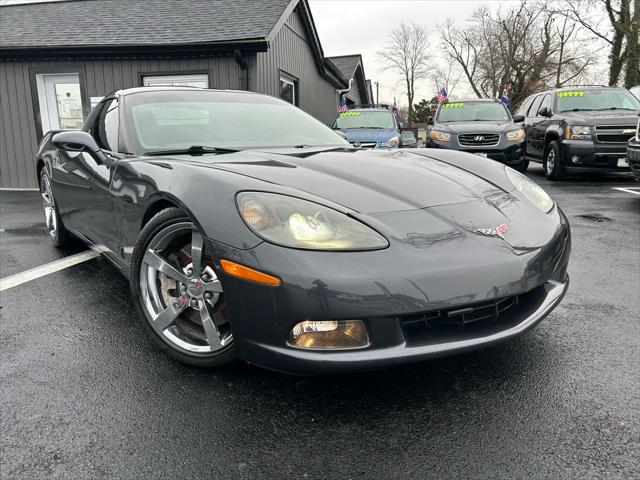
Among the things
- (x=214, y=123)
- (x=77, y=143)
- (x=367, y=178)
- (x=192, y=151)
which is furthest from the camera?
(x=214, y=123)

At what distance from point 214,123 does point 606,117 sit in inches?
301

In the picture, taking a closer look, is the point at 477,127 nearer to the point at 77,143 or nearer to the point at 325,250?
the point at 77,143

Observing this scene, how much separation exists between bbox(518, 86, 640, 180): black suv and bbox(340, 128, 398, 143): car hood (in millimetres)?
2884

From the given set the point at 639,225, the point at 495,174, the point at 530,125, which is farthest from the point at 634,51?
the point at 495,174

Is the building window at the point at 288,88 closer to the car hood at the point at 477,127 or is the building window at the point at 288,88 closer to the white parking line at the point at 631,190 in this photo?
the car hood at the point at 477,127

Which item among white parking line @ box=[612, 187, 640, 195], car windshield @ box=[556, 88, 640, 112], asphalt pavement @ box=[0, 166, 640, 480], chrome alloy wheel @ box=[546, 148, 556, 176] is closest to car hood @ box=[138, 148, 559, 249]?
asphalt pavement @ box=[0, 166, 640, 480]

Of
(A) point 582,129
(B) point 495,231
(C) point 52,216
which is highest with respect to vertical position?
(A) point 582,129

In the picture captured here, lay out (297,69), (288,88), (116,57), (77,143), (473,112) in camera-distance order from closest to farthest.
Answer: (77,143) → (116,57) → (473,112) → (288,88) → (297,69)

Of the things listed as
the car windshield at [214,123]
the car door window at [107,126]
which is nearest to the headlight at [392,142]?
the car windshield at [214,123]

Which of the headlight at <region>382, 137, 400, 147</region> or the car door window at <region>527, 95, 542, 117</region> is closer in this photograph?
the headlight at <region>382, 137, 400, 147</region>

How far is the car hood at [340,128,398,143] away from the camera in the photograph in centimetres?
979

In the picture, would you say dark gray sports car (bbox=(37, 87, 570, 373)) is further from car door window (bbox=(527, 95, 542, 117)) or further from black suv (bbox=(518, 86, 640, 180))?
car door window (bbox=(527, 95, 542, 117))

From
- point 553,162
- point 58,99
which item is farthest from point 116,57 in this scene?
point 553,162

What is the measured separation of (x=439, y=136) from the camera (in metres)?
9.42
